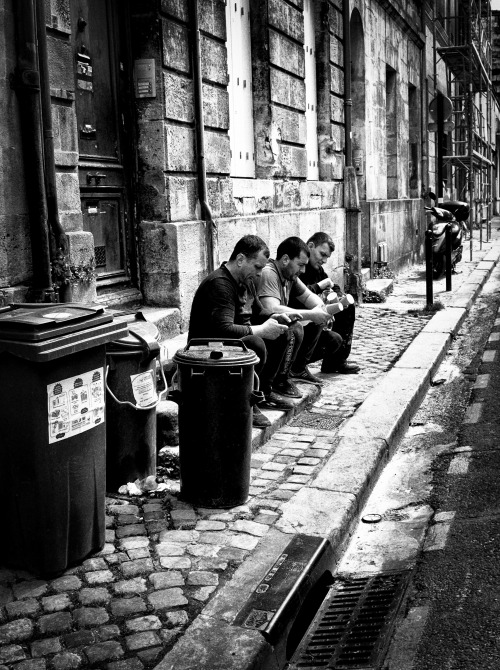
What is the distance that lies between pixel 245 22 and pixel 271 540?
7692 mm

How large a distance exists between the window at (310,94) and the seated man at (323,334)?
4939 mm

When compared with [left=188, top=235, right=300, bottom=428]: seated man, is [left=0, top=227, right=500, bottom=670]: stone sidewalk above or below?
below

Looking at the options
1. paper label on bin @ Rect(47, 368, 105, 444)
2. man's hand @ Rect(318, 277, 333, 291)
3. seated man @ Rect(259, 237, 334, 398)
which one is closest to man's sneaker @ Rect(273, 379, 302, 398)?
seated man @ Rect(259, 237, 334, 398)

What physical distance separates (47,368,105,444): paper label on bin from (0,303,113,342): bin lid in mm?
220

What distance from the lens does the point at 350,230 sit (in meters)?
14.1

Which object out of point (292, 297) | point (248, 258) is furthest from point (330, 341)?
point (248, 258)

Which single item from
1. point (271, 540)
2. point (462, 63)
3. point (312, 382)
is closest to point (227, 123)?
point (312, 382)

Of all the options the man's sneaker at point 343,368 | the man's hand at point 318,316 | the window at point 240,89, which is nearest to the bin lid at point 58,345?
the man's hand at point 318,316

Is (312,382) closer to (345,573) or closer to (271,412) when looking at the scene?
(271,412)

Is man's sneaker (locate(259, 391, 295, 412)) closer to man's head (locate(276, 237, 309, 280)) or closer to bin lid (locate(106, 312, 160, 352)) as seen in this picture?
man's head (locate(276, 237, 309, 280))

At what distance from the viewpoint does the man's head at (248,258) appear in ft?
18.6

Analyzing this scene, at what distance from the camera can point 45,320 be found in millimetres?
3805

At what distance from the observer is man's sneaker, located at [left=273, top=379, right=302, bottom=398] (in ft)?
22.6

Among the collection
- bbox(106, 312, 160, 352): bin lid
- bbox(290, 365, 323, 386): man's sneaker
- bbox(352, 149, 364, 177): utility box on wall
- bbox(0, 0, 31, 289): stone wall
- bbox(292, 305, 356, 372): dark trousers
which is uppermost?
bbox(352, 149, 364, 177): utility box on wall
